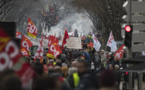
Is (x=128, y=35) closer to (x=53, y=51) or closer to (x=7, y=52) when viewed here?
→ (x=53, y=51)

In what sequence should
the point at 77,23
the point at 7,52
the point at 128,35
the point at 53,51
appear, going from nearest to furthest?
the point at 7,52 → the point at 128,35 → the point at 53,51 → the point at 77,23

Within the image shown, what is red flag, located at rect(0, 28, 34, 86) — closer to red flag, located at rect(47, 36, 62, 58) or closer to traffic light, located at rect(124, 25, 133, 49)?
traffic light, located at rect(124, 25, 133, 49)

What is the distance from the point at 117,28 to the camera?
1526 inches

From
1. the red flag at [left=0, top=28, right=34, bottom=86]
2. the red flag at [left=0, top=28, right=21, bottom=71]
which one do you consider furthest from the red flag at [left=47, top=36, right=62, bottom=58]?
the red flag at [left=0, top=28, right=21, bottom=71]

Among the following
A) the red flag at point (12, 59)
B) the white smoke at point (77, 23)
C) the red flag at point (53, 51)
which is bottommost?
the red flag at point (53, 51)

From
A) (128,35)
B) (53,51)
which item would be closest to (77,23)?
(53,51)

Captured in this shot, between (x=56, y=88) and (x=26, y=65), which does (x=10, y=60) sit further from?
(x=56, y=88)

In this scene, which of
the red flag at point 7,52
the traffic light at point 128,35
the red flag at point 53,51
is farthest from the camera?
the red flag at point 53,51

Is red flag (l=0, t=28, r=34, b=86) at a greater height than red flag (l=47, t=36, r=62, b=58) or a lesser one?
greater

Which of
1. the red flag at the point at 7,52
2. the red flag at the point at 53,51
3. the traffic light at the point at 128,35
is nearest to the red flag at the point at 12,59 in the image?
the red flag at the point at 7,52

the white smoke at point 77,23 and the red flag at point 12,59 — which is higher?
the white smoke at point 77,23

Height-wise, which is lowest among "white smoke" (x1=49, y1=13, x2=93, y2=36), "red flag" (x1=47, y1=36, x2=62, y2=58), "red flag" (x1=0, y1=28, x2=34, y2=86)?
"red flag" (x1=47, y1=36, x2=62, y2=58)

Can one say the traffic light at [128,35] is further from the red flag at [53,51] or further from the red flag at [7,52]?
the red flag at [7,52]

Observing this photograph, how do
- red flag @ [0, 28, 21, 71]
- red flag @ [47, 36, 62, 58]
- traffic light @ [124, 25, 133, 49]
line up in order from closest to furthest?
1. red flag @ [0, 28, 21, 71]
2. traffic light @ [124, 25, 133, 49]
3. red flag @ [47, 36, 62, 58]
